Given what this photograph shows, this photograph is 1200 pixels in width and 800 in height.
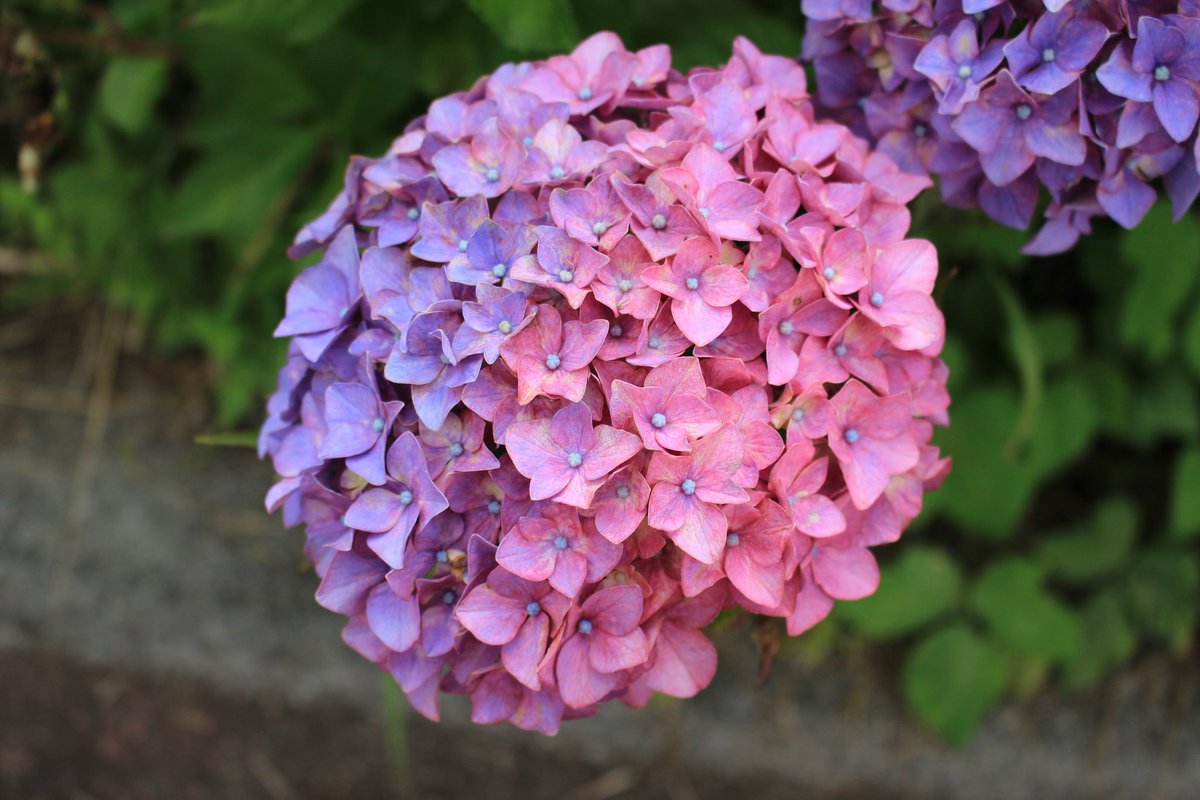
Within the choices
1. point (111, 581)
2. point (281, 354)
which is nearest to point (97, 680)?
point (111, 581)

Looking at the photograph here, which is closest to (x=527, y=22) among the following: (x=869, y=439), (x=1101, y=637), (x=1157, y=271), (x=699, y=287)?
(x=699, y=287)

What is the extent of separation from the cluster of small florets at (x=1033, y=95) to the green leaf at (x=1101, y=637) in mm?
1016

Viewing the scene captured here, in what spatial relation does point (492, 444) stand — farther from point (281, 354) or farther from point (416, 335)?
point (281, 354)

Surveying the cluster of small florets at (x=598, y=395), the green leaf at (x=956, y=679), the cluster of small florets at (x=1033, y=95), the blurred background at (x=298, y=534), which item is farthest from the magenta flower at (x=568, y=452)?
the green leaf at (x=956, y=679)

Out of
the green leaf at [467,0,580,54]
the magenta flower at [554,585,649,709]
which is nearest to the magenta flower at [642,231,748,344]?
the magenta flower at [554,585,649,709]

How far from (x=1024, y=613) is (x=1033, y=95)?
1.12m

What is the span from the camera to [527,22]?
1.03 meters

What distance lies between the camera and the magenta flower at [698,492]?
2.50 feet

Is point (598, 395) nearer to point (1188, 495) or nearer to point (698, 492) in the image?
point (698, 492)

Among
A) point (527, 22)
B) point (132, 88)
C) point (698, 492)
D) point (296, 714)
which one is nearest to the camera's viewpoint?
point (698, 492)

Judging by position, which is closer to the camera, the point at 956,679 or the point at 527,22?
the point at 527,22

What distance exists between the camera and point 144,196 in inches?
73.7

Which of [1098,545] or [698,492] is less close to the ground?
[698,492]

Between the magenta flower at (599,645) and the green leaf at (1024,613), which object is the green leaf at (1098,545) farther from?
the magenta flower at (599,645)
